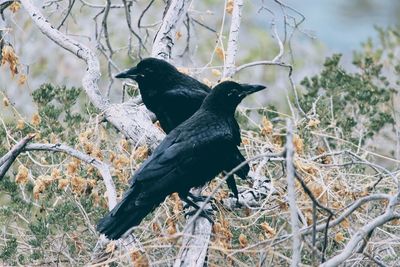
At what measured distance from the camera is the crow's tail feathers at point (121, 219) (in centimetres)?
521

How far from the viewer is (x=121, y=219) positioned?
5258mm

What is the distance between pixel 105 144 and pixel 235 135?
104 cm

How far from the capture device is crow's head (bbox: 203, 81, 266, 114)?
6.04 meters

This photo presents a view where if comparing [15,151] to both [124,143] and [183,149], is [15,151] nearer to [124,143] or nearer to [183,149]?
[183,149]

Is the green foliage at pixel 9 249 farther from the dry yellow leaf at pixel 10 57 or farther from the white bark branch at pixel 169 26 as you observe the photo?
the white bark branch at pixel 169 26

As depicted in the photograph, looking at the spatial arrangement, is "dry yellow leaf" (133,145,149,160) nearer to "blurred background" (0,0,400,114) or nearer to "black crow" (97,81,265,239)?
"black crow" (97,81,265,239)

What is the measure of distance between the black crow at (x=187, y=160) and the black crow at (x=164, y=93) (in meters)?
0.46

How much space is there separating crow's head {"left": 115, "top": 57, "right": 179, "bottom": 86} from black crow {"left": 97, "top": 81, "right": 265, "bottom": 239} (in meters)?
0.57

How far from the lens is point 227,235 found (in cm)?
Result: 544

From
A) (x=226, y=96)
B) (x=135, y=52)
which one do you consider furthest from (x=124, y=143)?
(x=135, y=52)

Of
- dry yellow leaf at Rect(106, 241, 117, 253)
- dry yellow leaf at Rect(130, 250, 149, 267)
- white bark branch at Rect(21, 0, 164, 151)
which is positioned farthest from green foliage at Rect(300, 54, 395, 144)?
dry yellow leaf at Rect(130, 250, 149, 267)

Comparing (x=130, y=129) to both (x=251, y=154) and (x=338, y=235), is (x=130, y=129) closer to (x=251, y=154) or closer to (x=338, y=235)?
(x=251, y=154)

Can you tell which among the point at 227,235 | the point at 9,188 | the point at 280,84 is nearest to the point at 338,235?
the point at 227,235

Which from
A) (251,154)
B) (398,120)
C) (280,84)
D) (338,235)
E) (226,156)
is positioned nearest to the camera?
(338,235)
